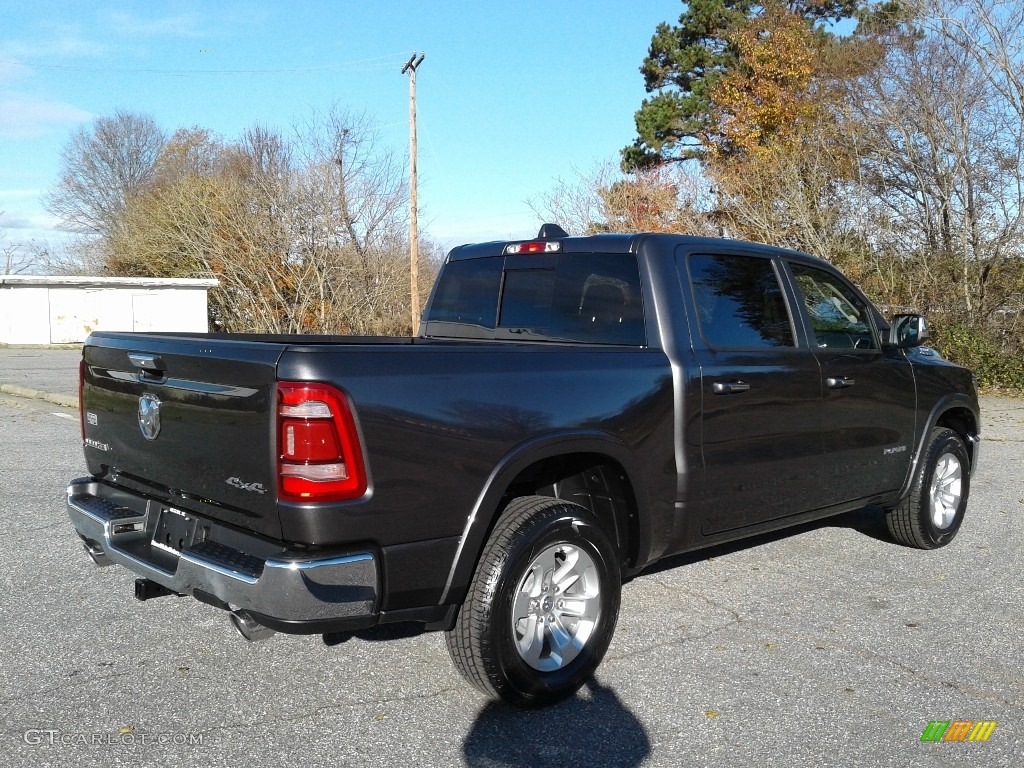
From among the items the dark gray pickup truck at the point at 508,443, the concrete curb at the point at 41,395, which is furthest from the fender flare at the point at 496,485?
the concrete curb at the point at 41,395

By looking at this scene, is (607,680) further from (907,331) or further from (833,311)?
(907,331)

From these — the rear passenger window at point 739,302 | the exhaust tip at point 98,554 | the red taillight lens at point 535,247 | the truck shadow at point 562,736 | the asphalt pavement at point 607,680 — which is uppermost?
the red taillight lens at point 535,247

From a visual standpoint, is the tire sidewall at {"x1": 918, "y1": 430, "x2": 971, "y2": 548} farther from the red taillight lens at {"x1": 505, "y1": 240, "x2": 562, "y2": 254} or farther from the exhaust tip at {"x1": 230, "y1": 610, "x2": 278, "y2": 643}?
the exhaust tip at {"x1": 230, "y1": 610, "x2": 278, "y2": 643}

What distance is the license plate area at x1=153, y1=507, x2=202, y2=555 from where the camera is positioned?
135 inches

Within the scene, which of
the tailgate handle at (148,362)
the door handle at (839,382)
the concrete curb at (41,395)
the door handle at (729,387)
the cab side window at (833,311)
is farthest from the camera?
the concrete curb at (41,395)

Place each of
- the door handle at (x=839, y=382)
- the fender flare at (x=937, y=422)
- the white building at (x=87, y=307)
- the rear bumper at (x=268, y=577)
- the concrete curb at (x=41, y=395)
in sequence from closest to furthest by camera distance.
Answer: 1. the rear bumper at (x=268, y=577)
2. the door handle at (x=839, y=382)
3. the fender flare at (x=937, y=422)
4. the concrete curb at (x=41, y=395)
5. the white building at (x=87, y=307)

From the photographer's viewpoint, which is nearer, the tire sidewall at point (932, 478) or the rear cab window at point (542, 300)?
the rear cab window at point (542, 300)

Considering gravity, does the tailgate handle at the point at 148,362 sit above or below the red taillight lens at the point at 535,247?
below

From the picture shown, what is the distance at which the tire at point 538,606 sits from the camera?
3.41m

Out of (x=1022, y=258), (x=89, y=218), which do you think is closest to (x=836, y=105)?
(x=1022, y=258)

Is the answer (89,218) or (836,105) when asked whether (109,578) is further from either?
(89,218)

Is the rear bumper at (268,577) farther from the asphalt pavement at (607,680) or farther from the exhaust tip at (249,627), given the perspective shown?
the asphalt pavement at (607,680)

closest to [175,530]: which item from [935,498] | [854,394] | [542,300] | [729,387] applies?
[542,300]

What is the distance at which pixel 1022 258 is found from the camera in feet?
54.1
